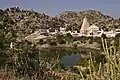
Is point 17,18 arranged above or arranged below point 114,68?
above

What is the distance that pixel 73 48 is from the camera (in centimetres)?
5975

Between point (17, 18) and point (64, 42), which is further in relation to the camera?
point (17, 18)

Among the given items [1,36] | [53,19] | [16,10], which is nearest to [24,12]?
[16,10]

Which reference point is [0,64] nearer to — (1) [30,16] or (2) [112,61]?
(2) [112,61]

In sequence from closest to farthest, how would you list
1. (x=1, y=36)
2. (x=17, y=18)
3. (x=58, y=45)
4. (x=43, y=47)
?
(x=1, y=36) → (x=43, y=47) → (x=58, y=45) → (x=17, y=18)

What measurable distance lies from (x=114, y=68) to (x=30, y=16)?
351 feet

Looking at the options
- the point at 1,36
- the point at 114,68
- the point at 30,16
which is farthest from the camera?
the point at 30,16

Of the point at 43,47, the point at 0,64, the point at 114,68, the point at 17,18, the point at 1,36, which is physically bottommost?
the point at 114,68

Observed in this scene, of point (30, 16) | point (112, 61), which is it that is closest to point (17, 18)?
point (30, 16)

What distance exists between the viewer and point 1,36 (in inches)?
666

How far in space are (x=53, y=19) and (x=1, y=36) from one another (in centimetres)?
10067

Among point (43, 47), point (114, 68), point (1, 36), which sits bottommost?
point (114, 68)

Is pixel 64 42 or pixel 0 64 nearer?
pixel 0 64

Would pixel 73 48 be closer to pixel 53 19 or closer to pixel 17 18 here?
pixel 17 18
